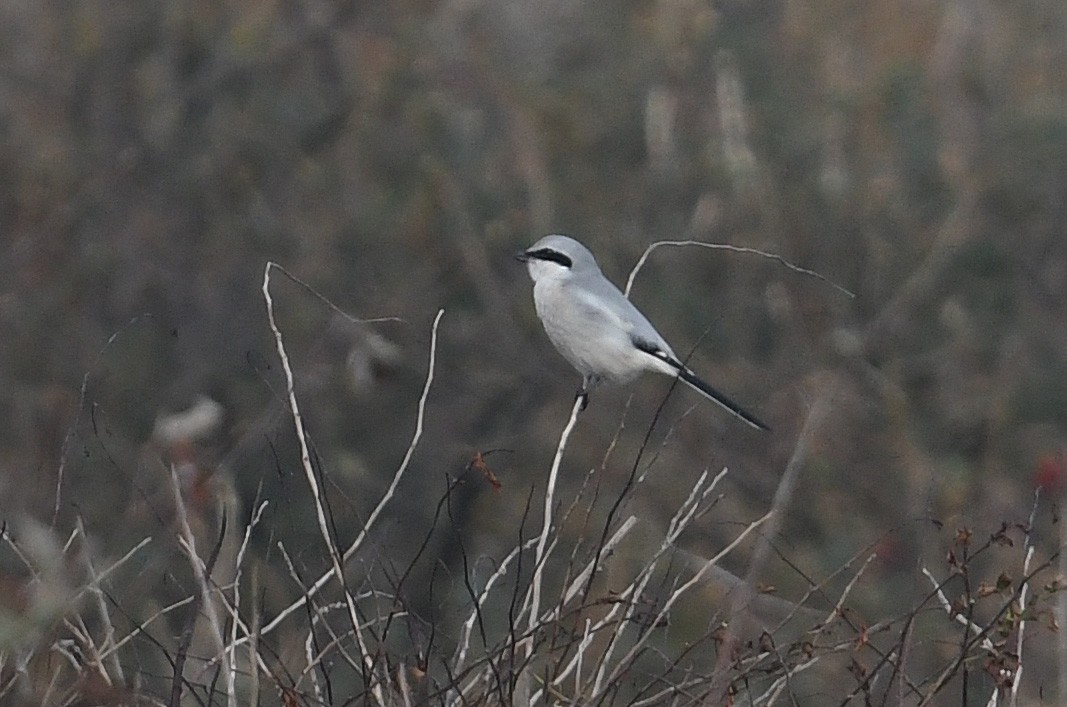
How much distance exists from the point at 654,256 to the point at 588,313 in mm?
2923

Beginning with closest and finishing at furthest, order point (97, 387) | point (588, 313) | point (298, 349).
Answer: point (588, 313) → point (97, 387) → point (298, 349)

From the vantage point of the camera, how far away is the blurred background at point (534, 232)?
7.23 meters

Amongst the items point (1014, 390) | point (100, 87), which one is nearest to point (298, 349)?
point (100, 87)

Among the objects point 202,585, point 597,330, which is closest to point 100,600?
point 202,585

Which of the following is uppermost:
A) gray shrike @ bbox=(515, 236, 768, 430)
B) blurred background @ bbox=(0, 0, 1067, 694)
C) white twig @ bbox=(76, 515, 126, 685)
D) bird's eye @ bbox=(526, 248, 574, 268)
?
white twig @ bbox=(76, 515, 126, 685)

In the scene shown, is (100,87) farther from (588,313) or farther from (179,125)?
(588,313)

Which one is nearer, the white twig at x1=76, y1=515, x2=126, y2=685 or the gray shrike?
the white twig at x1=76, y1=515, x2=126, y2=685

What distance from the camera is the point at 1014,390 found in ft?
23.7

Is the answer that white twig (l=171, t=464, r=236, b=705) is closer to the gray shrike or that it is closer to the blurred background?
the gray shrike

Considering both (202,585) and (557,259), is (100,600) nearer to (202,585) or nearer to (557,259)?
(202,585)

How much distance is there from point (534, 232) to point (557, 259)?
2.68 meters

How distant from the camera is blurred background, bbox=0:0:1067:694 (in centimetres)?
723

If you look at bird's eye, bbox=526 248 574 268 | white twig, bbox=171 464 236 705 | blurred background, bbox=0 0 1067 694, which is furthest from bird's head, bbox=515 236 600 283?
white twig, bbox=171 464 236 705

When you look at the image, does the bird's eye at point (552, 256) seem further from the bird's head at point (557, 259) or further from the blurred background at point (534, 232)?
the blurred background at point (534, 232)
